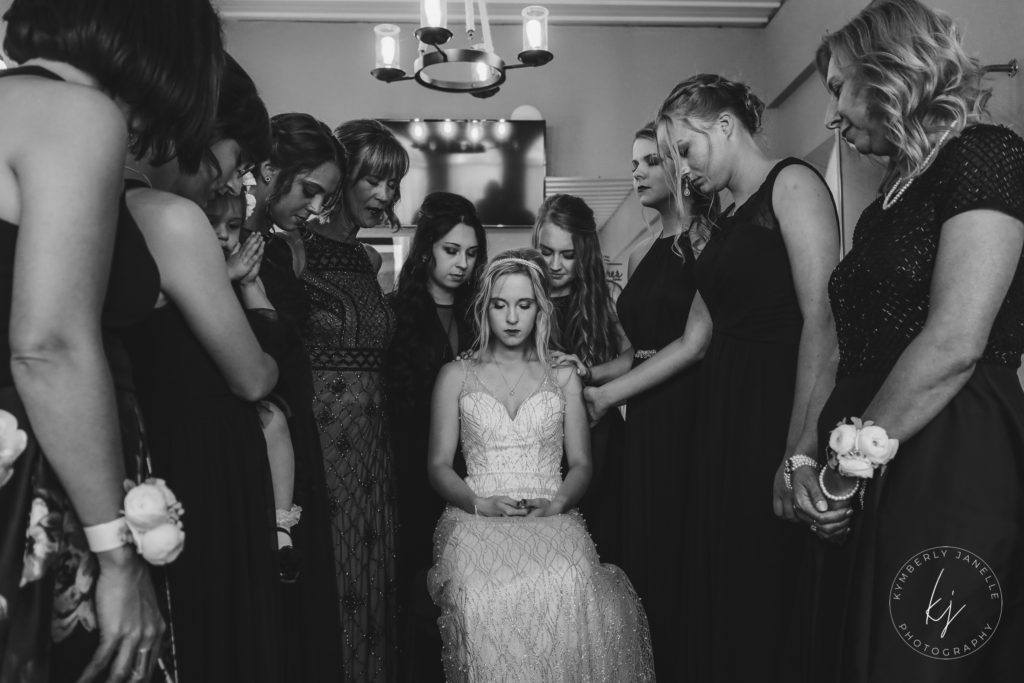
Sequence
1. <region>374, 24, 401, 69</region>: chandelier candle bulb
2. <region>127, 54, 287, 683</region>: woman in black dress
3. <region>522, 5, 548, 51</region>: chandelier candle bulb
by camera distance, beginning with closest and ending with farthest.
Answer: <region>127, 54, 287, 683</region>: woman in black dress
<region>522, 5, 548, 51</region>: chandelier candle bulb
<region>374, 24, 401, 69</region>: chandelier candle bulb

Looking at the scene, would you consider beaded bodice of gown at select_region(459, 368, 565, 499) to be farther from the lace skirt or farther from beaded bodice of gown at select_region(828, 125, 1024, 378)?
beaded bodice of gown at select_region(828, 125, 1024, 378)

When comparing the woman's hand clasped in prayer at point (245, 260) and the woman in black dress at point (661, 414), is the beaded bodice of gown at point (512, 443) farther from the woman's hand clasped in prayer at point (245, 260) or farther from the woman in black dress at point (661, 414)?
the woman's hand clasped in prayer at point (245, 260)

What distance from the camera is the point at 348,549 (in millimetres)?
2662

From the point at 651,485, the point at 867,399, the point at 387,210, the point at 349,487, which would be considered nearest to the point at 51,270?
the point at 867,399

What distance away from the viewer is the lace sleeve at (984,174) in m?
1.50

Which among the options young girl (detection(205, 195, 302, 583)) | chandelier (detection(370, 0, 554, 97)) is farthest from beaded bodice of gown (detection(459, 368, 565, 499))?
chandelier (detection(370, 0, 554, 97))

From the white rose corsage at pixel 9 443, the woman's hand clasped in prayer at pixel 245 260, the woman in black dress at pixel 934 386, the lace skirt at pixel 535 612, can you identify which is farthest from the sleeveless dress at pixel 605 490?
the white rose corsage at pixel 9 443

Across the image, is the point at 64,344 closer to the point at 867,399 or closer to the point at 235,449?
the point at 235,449

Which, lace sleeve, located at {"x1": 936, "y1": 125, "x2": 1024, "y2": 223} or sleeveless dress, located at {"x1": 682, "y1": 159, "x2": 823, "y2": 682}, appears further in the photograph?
sleeveless dress, located at {"x1": 682, "y1": 159, "x2": 823, "y2": 682}

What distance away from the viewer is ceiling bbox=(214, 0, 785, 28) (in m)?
6.22

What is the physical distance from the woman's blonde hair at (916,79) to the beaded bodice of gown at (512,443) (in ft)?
5.06

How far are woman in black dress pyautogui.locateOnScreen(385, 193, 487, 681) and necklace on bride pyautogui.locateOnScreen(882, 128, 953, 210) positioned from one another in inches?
67.7

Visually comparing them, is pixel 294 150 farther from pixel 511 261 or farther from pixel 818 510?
pixel 818 510

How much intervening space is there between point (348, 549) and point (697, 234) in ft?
4.88
